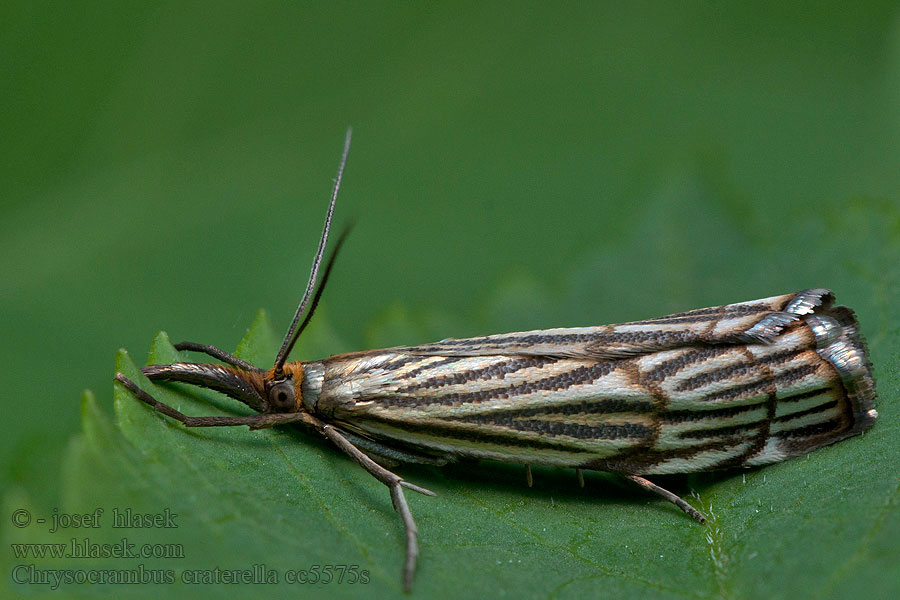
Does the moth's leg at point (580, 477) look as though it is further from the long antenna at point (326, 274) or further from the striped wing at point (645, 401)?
the long antenna at point (326, 274)

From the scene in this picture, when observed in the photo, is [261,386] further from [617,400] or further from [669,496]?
[669,496]

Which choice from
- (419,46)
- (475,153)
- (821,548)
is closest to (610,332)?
(821,548)

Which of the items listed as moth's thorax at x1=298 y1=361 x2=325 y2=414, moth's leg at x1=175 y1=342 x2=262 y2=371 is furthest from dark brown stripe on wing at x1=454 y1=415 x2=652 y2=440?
moth's leg at x1=175 y1=342 x2=262 y2=371

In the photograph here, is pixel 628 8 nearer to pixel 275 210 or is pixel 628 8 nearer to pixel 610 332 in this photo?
pixel 275 210

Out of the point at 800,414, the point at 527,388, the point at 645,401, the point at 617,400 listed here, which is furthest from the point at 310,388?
the point at 800,414

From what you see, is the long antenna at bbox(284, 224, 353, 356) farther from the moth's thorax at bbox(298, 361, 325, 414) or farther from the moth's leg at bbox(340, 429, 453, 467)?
the moth's leg at bbox(340, 429, 453, 467)
